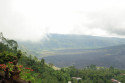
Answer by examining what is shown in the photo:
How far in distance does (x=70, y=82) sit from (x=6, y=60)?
7205 cm

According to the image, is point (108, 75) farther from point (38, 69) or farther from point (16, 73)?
point (16, 73)

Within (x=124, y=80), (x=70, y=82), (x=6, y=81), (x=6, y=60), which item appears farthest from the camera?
(x=124, y=80)

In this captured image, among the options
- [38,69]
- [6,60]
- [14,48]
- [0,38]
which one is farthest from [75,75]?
[6,60]

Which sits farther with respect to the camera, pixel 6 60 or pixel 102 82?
pixel 102 82

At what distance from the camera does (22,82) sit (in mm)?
13477

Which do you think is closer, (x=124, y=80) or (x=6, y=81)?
(x=6, y=81)

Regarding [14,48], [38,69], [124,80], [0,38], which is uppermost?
[0,38]

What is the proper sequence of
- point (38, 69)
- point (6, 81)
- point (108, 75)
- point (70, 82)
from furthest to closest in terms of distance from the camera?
1. point (108, 75)
2. point (70, 82)
3. point (38, 69)
4. point (6, 81)

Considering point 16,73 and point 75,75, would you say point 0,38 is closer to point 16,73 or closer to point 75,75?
point 75,75

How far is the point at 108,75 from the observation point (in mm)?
136500

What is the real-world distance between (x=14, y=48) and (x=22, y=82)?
116m

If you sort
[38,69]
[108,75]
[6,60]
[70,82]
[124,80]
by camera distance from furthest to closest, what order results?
1. [108,75]
2. [124,80]
3. [70,82]
4. [38,69]
5. [6,60]

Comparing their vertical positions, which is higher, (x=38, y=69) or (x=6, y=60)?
(x=6, y=60)

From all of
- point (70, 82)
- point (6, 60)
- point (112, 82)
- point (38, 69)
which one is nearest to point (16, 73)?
point (6, 60)
